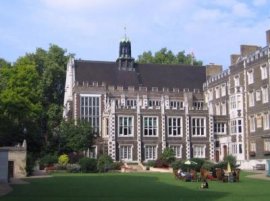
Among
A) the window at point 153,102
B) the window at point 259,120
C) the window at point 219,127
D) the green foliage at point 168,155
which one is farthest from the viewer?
the window at point 153,102

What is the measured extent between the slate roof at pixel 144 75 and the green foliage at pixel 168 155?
46.1 feet

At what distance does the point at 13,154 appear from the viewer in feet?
132

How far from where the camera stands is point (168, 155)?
193ft

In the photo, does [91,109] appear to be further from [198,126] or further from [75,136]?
[198,126]

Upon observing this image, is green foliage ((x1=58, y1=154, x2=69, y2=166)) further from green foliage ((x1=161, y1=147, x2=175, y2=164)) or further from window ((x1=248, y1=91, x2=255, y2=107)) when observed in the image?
window ((x1=248, y1=91, x2=255, y2=107))

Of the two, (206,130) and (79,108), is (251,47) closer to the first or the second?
(206,130)

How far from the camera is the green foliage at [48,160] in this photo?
52.4m

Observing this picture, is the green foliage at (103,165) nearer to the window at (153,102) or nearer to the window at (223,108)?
the window at (153,102)

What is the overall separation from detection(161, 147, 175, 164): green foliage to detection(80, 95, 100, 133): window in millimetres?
11566

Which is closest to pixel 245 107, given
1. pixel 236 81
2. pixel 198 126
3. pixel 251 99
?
pixel 251 99

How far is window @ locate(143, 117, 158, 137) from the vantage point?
6262 centimetres

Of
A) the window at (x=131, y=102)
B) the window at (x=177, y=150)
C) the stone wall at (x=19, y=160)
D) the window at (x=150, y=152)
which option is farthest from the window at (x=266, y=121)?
the stone wall at (x=19, y=160)

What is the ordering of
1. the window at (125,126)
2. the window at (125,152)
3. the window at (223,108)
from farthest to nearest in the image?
the window at (223,108) < the window at (125,126) < the window at (125,152)

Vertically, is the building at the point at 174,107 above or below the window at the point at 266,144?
above
